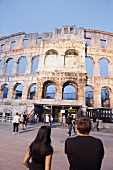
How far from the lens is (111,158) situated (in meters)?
5.36

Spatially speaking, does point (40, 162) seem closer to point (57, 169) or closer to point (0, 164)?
point (57, 169)

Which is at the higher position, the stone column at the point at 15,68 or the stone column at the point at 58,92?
the stone column at the point at 15,68

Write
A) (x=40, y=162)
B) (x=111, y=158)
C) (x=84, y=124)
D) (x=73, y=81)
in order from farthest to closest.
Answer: (x=73, y=81) → (x=111, y=158) → (x=40, y=162) → (x=84, y=124)

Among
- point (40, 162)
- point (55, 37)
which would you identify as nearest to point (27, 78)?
point (55, 37)

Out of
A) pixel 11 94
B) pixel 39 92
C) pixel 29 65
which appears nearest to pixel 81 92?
pixel 39 92

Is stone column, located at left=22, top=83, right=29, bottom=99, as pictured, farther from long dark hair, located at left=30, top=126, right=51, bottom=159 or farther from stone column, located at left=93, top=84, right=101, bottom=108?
long dark hair, located at left=30, top=126, right=51, bottom=159

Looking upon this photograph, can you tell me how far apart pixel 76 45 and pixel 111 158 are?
2390cm

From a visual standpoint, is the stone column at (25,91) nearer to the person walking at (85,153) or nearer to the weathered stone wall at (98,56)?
the weathered stone wall at (98,56)

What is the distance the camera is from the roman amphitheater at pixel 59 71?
23.8 metres

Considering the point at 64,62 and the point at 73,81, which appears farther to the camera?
the point at 64,62

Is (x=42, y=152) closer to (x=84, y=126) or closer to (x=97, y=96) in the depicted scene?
(x=84, y=126)

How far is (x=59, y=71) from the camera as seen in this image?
24906 mm

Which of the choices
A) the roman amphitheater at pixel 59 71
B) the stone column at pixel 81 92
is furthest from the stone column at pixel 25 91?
the stone column at pixel 81 92

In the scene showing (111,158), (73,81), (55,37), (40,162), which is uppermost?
(55,37)
